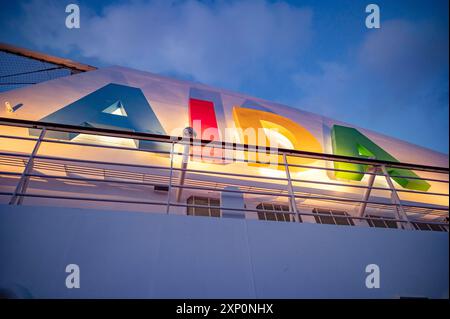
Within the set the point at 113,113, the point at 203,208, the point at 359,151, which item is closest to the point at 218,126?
the point at 203,208

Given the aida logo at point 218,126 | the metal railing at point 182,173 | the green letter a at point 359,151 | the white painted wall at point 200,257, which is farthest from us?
the green letter a at point 359,151

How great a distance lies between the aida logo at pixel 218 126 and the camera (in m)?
3.76

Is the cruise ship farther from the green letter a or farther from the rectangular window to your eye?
the green letter a

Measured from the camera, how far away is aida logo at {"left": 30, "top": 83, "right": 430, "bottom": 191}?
3.76 m

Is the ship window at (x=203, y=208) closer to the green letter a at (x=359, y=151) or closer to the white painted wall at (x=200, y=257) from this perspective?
the white painted wall at (x=200, y=257)

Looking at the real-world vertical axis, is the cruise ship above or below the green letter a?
below

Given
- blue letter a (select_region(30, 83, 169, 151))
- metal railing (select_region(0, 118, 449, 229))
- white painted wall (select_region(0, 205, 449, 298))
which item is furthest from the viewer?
blue letter a (select_region(30, 83, 169, 151))

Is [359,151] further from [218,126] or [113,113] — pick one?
[113,113]

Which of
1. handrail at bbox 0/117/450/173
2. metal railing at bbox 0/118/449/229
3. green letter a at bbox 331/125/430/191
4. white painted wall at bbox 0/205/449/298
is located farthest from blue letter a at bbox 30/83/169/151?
green letter a at bbox 331/125/430/191

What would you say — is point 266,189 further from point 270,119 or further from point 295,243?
point 295,243

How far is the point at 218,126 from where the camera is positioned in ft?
14.9

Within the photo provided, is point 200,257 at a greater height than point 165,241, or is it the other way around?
point 165,241

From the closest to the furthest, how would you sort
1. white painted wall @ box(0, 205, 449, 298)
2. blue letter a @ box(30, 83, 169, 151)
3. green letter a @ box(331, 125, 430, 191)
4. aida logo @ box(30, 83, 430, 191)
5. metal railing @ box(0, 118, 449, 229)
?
1. white painted wall @ box(0, 205, 449, 298)
2. metal railing @ box(0, 118, 449, 229)
3. blue letter a @ box(30, 83, 169, 151)
4. aida logo @ box(30, 83, 430, 191)
5. green letter a @ box(331, 125, 430, 191)

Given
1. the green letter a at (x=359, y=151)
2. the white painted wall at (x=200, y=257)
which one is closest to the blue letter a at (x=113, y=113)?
the white painted wall at (x=200, y=257)
